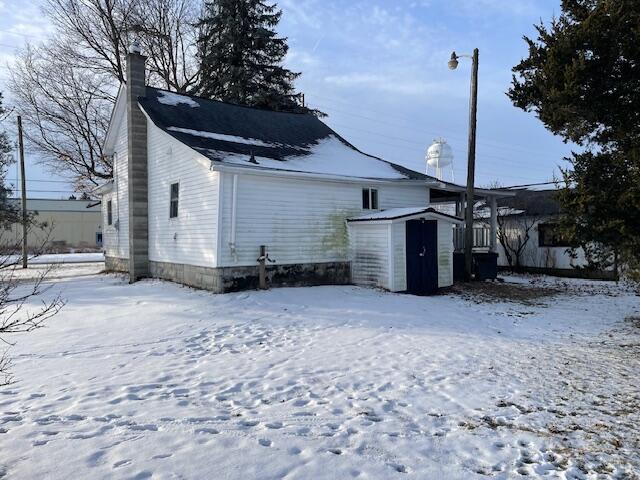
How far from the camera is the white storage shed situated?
13.5m

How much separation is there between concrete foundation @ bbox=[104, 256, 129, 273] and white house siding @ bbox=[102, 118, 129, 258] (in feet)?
0.55

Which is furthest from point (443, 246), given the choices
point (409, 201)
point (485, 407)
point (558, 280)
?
Result: point (485, 407)

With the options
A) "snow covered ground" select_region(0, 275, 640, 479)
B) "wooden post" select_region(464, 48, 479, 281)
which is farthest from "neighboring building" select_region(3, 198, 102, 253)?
"snow covered ground" select_region(0, 275, 640, 479)

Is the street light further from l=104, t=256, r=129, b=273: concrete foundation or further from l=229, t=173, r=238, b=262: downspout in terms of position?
l=104, t=256, r=129, b=273: concrete foundation

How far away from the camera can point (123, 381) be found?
19.2 feet

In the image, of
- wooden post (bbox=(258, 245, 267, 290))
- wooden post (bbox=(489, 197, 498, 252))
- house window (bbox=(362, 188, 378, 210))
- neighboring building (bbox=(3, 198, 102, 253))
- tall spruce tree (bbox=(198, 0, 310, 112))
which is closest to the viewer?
wooden post (bbox=(258, 245, 267, 290))

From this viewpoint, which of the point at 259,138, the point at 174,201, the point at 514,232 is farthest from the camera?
the point at 514,232

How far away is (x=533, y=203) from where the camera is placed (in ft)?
71.1

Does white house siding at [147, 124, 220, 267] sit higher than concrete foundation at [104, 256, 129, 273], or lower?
higher

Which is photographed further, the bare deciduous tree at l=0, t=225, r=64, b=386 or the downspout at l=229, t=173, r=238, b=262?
the downspout at l=229, t=173, r=238, b=262

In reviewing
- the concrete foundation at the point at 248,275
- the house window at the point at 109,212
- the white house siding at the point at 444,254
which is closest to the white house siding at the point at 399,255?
the white house siding at the point at 444,254

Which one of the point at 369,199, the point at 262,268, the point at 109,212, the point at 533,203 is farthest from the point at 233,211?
the point at 533,203

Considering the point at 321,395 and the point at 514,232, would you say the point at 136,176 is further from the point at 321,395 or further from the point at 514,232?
the point at 514,232

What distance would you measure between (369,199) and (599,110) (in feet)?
25.4
